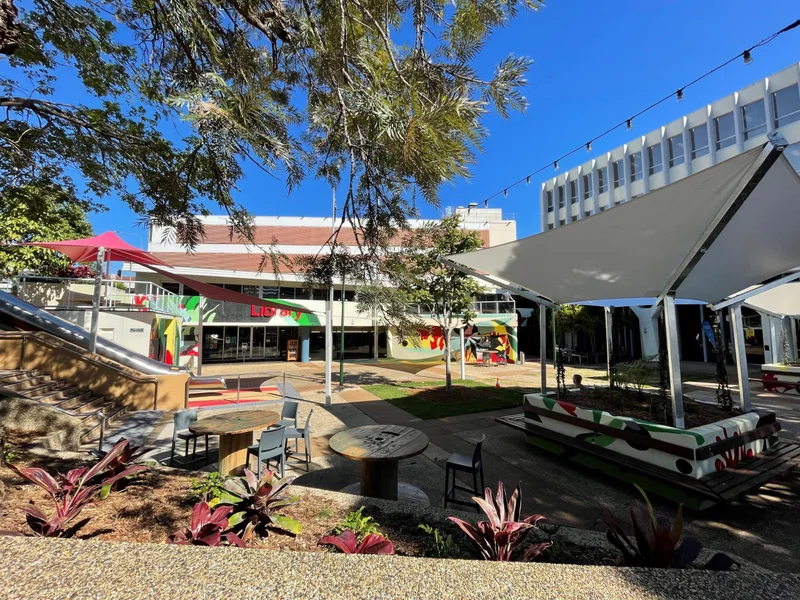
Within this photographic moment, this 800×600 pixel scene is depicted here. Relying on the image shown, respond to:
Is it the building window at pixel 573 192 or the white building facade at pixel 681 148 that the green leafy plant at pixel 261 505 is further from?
the building window at pixel 573 192

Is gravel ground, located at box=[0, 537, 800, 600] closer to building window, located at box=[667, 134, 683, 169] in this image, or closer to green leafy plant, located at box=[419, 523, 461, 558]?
green leafy plant, located at box=[419, 523, 461, 558]

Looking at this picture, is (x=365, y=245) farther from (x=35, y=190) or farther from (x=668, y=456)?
(x=35, y=190)

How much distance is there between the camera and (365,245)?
11.7 ft

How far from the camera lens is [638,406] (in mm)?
6363

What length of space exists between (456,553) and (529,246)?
409 cm

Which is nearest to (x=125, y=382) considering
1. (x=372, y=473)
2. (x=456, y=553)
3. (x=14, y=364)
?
(x=14, y=364)

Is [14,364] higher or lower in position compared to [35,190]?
lower

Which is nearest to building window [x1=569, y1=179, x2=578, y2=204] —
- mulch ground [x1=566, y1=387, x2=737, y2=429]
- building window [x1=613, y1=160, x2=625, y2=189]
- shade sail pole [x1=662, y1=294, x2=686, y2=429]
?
building window [x1=613, y1=160, x2=625, y2=189]

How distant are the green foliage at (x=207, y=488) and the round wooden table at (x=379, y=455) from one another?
1.14m

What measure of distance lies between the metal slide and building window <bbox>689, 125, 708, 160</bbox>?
93.7 feet

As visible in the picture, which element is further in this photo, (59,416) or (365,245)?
(59,416)

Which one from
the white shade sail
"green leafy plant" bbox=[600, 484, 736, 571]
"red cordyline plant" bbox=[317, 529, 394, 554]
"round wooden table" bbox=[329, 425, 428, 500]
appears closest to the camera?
"green leafy plant" bbox=[600, 484, 736, 571]

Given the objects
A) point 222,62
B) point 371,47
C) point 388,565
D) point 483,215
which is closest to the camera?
point 388,565

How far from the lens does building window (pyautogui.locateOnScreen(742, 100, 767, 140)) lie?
17953 mm
